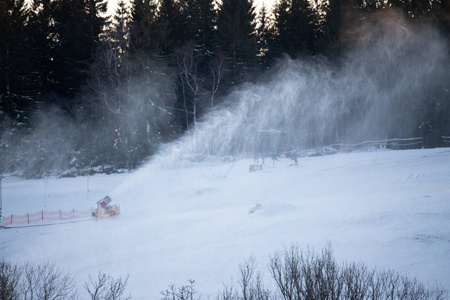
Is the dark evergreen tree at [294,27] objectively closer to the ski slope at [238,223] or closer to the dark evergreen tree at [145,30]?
the dark evergreen tree at [145,30]

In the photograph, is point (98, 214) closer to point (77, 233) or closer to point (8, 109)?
point (77, 233)

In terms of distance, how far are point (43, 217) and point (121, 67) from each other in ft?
70.8

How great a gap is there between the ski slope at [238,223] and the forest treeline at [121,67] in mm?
7561

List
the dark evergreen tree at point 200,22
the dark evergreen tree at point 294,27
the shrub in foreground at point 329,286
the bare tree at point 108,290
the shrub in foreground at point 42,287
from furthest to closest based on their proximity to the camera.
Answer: the dark evergreen tree at point 294,27 → the dark evergreen tree at point 200,22 → the bare tree at point 108,290 → the shrub in foreground at point 42,287 → the shrub in foreground at point 329,286

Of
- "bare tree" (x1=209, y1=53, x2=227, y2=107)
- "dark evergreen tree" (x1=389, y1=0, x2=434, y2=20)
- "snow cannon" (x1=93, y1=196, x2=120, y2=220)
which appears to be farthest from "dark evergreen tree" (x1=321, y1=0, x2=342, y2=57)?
"snow cannon" (x1=93, y1=196, x2=120, y2=220)

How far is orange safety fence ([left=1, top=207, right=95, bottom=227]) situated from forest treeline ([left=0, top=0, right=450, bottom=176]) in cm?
1352

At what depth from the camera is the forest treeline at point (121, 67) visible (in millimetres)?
34219

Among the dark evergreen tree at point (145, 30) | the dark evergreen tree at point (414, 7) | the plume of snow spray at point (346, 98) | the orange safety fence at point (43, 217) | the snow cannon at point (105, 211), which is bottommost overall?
the orange safety fence at point (43, 217)

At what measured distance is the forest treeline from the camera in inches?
1347

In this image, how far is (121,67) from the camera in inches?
1420

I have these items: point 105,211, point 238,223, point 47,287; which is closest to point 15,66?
point 105,211

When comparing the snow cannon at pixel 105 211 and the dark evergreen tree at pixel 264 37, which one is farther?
the dark evergreen tree at pixel 264 37

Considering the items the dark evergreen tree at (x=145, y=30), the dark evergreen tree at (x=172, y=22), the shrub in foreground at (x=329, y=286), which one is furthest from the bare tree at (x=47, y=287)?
the dark evergreen tree at (x=172, y=22)

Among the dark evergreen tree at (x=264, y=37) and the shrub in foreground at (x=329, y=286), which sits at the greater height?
the dark evergreen tree at (x=264, y=37)
